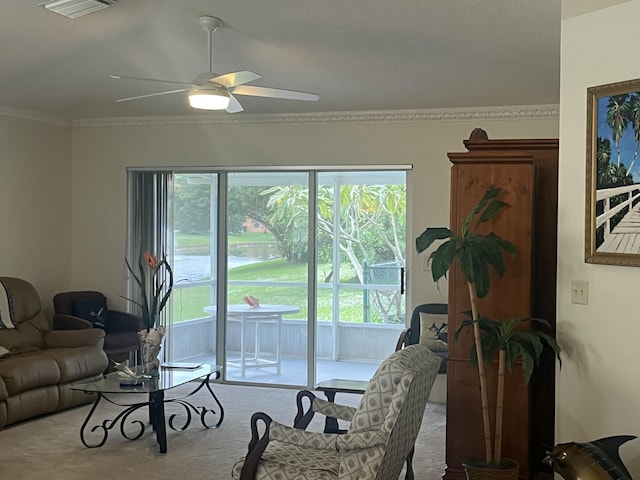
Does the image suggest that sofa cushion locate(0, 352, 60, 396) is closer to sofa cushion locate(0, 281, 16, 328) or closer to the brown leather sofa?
the brown leather sofa

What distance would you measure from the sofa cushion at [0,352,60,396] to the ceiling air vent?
2.78 m

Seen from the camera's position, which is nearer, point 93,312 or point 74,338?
point 74,338

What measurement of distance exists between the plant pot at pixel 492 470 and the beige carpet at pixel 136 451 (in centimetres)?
77

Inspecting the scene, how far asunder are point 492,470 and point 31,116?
5493mm

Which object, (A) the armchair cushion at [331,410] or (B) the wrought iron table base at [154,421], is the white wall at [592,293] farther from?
(B) the wrought iron table base at [154,421]

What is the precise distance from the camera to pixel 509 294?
396 centimetres

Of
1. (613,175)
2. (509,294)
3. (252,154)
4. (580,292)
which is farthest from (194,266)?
(613,175)

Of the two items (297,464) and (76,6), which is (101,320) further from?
(297,464)

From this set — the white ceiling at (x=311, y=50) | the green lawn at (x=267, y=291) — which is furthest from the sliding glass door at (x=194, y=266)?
the white ceiling at (x=311, y=50)

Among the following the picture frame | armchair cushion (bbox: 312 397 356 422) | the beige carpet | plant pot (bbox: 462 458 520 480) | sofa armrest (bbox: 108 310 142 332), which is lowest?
the beige carpet

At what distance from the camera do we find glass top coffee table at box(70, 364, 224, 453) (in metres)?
4.91

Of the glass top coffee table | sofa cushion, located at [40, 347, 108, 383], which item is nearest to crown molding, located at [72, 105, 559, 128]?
sofa cushion, located at [40, 347, 108, 383]

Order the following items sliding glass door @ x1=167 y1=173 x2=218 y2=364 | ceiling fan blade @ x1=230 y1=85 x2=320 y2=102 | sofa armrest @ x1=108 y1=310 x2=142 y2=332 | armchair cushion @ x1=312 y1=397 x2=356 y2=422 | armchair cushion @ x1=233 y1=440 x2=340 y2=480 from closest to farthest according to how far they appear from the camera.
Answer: armchair cushion @ x1=233 y1=440 x2=340 y2=480, armchair cushion @ x1=312 y1=397 x2=356 y2=422, ceiling fan blade @ x1=230 y1=85 x2=320 y2=102, sofa armrest @ x1=108 y1=310 x2=142 y2=332, sliding glass door @ x1=167 y1=173 x2=218 y2=364

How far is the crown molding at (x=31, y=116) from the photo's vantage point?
676 cm
